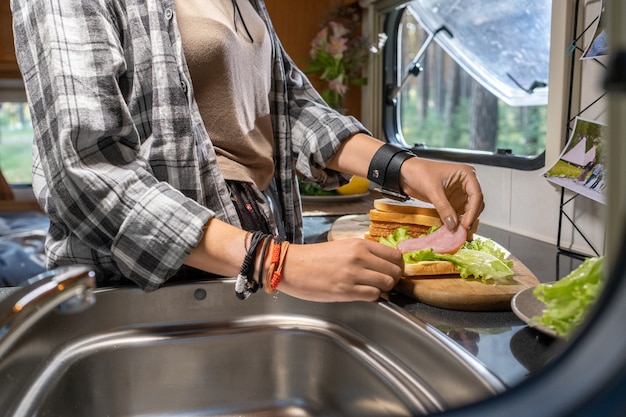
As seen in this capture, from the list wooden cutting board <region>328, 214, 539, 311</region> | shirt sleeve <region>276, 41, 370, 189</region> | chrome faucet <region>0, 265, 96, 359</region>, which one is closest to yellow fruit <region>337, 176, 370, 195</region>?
shirt sleeve <region>276, 41, 370, 189</region>

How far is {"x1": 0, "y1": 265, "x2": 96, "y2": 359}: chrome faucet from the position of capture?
309 millimetres

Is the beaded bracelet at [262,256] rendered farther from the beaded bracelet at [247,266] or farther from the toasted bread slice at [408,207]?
the toasted bread slice at [408,207]

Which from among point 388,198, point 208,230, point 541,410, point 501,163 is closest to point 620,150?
point 541,410

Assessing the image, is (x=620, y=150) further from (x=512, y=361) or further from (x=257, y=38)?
(x=257, y=38)

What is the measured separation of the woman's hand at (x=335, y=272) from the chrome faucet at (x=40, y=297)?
0.33 m

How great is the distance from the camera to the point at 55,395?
22.2 inches

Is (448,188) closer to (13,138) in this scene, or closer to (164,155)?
(164,155)

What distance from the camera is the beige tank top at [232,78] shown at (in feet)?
2.62

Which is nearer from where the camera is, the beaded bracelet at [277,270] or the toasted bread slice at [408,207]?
the beaded bracelet at [277,270]

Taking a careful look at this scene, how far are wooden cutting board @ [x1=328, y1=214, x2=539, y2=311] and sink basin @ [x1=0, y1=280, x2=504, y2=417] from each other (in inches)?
2.6

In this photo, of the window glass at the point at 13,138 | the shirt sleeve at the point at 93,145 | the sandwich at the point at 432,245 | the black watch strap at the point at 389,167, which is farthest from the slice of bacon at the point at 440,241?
the window glass at the point at 13,138

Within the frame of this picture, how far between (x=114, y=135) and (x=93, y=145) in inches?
1.1

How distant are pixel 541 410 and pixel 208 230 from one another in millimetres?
433

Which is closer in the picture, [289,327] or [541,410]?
[541,410]
